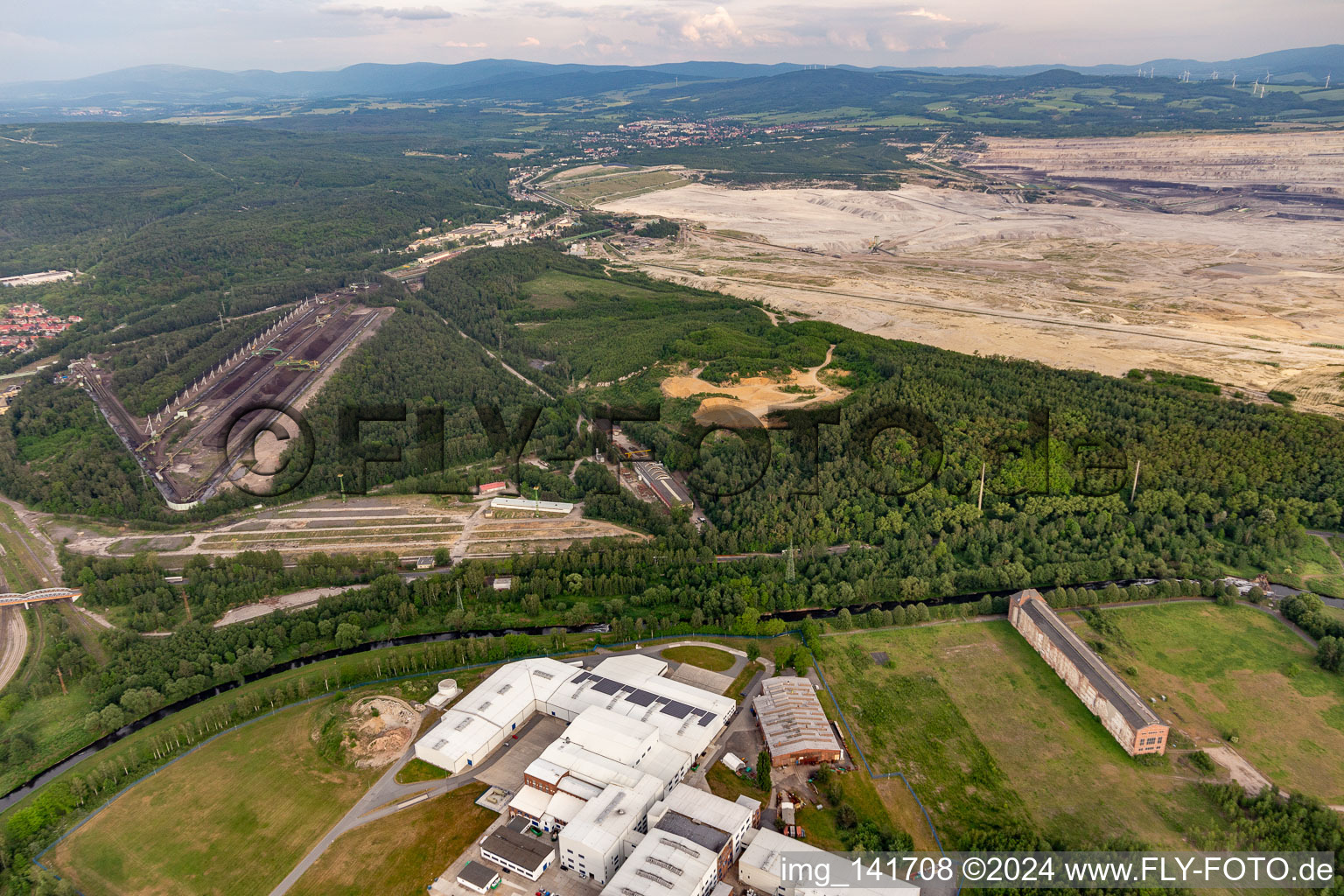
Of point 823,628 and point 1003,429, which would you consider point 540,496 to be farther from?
point 1003,429

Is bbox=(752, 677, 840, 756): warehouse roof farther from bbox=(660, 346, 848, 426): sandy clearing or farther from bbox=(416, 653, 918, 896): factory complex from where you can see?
bbox=(660, 346, 848, 426): sandy clearing

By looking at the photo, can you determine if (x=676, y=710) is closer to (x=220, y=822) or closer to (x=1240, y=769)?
(x=220, y=822)

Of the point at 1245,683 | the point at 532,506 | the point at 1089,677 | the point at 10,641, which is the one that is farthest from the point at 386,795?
the point at 1245,683

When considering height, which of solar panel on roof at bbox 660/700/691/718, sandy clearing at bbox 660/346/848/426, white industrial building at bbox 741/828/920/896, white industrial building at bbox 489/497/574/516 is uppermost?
sandy clearing at bbox 660/346/848/426

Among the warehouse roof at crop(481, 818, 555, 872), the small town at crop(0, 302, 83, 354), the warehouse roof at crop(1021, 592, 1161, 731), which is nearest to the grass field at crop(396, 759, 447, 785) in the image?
the warehouse roof at crop(481, 818, 555, 872)

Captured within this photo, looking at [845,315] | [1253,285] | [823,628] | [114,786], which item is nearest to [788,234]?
[845,315]

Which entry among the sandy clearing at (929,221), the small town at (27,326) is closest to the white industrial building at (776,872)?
the small town at (27,326)
